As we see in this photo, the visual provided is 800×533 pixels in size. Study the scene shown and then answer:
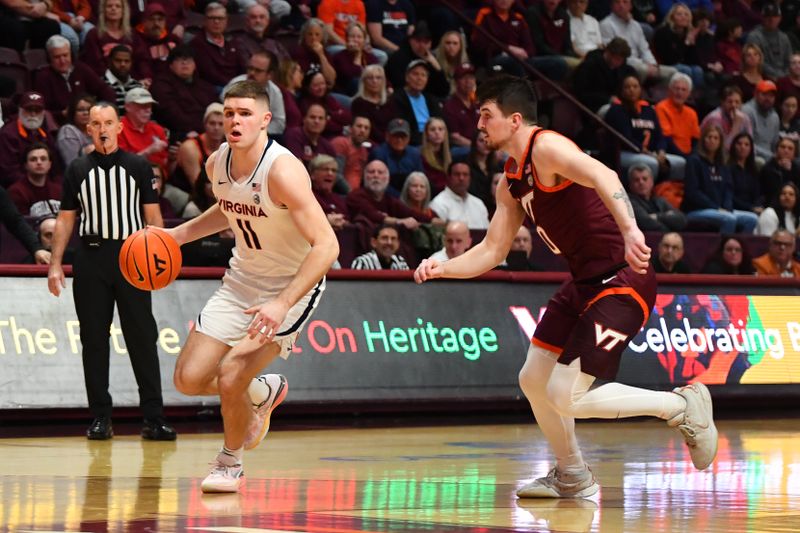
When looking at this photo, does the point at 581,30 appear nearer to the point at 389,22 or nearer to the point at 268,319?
the point at 389,22

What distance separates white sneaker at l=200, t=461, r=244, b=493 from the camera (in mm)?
7805

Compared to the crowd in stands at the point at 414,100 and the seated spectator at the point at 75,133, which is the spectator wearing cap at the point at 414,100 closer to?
the crowd in stands at the point at 414,100

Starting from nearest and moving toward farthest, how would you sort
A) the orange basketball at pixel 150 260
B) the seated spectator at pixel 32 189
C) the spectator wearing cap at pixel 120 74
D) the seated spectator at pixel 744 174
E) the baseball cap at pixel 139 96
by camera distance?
the orange basketball at pixel 150 260, the seated spectator at pixel 32 189, the baseball cap at pixel 139 96, the spectator wearing cap at pixel 120 74, the seated spectator at pixel 744 174

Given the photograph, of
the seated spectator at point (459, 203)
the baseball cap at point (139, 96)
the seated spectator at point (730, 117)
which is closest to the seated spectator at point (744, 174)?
the seated spectator at point (730, 117)

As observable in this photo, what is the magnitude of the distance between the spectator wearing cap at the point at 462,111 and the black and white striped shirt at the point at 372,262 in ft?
11.2

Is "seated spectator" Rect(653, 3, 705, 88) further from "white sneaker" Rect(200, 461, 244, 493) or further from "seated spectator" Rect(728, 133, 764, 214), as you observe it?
"white sneaker" Rect(200, 461, 244, 493)

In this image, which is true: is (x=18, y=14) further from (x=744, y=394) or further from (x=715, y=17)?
(x=715, y=17)

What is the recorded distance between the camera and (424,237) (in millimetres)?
15500

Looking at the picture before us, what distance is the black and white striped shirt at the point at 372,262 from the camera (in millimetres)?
14711

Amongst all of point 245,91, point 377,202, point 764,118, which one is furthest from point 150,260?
point 764,118

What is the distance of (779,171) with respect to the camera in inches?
Answer: 776

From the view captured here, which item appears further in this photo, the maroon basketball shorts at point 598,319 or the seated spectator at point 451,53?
the seated spectator at point 451,53

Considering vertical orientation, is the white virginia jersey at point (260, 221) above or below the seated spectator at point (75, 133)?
below

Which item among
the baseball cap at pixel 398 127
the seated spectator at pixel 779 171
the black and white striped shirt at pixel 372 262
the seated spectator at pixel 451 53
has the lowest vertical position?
the black and white striped shirt at pixel 372 262
